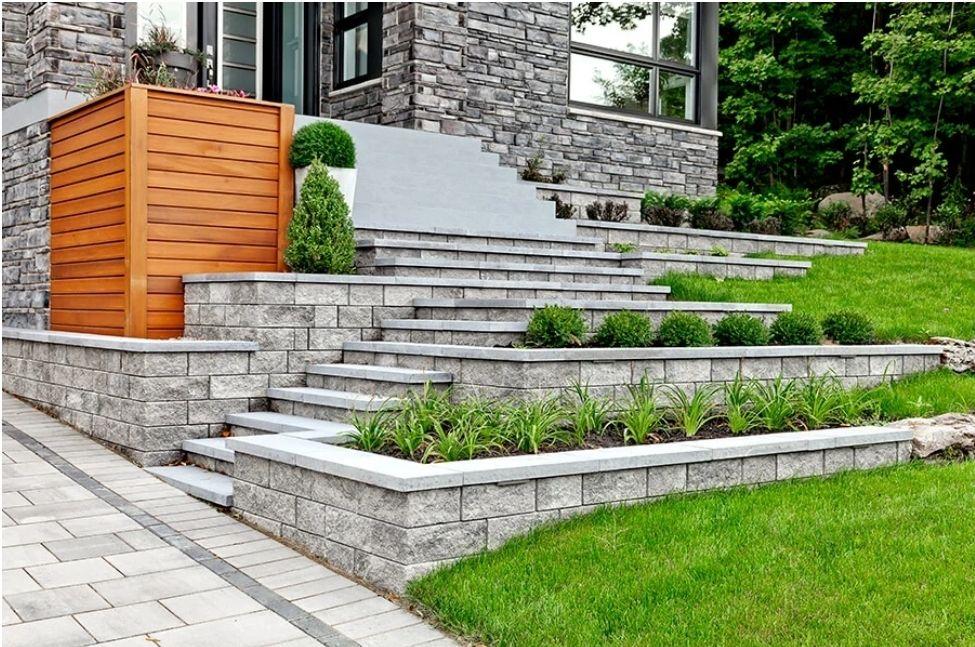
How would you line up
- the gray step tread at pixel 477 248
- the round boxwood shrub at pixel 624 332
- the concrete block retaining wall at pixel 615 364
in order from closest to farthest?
the concrete block retaining wall at pixel 615 364, the round boxwood shrub at pixel 624 332, the gray step tread at pixel 477 248

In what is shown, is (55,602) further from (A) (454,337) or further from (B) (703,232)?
(B) (703,232)

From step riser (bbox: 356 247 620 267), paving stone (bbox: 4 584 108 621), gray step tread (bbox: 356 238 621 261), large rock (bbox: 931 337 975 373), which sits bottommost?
paving stone (bbox: 4 584 108 621)

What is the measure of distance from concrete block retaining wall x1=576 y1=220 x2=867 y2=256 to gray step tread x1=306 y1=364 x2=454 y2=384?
153 inches

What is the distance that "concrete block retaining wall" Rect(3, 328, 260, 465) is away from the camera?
5.88 meters

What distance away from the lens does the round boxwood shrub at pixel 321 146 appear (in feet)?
23.1

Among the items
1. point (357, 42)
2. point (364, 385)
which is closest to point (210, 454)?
point (364, 385)

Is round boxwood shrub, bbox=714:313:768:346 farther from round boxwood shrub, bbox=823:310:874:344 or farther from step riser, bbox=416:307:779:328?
round boxwood shrub, bbox=823:310:874:344

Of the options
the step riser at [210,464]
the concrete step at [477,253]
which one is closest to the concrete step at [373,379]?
the step riser at [210,464]

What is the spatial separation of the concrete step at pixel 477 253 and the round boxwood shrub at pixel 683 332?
2.02 metres

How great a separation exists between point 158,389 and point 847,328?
191 inches

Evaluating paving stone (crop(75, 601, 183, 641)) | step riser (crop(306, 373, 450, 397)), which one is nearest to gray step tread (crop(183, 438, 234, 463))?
step riser (crop(306, 373, 450, 397))

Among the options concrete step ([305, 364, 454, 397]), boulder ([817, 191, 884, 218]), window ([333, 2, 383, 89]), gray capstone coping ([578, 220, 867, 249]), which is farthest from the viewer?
boulder ([817, 191, 884, 218])

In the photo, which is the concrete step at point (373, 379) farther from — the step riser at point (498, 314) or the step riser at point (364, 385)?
the step riser at point (498, 314)

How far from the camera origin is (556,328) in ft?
18.5
